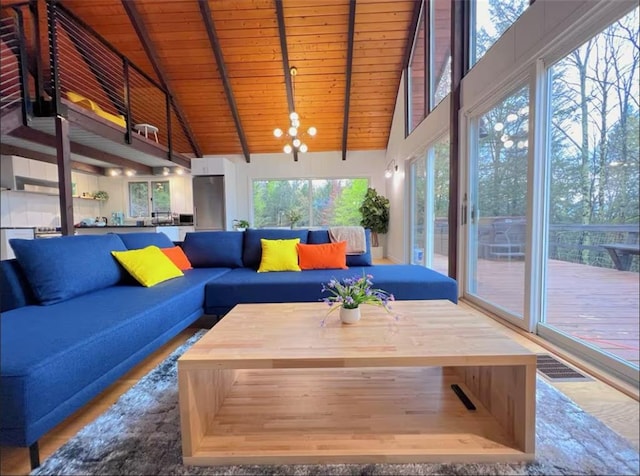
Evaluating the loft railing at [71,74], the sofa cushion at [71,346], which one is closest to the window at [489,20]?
the sofa cushion at [71,346]

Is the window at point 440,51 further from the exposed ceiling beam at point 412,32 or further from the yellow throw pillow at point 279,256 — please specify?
the yellow throw pillow at point 279,256

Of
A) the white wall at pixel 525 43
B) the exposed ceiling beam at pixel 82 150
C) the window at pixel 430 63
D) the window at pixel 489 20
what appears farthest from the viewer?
the window at pixel 430 63

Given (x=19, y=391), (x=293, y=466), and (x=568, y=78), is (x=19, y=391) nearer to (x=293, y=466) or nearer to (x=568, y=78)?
(x=293, y=466)

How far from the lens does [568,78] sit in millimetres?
2033

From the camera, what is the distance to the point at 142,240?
2893mm

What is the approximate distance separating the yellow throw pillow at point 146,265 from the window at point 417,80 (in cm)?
407

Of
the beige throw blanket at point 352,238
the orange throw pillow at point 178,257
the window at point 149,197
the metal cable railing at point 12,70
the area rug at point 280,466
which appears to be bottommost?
the area rug at point 280,466

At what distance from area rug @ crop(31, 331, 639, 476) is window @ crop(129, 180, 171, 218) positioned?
621 cm

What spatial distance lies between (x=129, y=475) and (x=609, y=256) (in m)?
2.54

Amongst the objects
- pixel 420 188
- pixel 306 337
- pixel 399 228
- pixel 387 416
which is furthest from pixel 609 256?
pixel 399 228

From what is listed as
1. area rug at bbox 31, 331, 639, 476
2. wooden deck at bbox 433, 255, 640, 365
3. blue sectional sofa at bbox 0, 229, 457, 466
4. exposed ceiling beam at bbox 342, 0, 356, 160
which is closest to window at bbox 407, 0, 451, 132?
exposed ceiling beam at bbox 342, 0, 356, 160

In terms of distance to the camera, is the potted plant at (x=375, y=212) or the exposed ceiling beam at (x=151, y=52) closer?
the exposed ceiling beam at (x=151, y=52)

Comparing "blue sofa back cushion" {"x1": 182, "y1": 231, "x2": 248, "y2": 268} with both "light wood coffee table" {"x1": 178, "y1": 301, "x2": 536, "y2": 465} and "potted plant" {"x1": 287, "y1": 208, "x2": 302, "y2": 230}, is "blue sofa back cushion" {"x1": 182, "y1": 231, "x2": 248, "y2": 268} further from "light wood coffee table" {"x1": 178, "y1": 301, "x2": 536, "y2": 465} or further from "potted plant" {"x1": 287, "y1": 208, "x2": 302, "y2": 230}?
"potted plant" {"x1": 287, "y1": 208, "x2": 302, "y2": 230}

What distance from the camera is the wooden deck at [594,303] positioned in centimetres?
166
